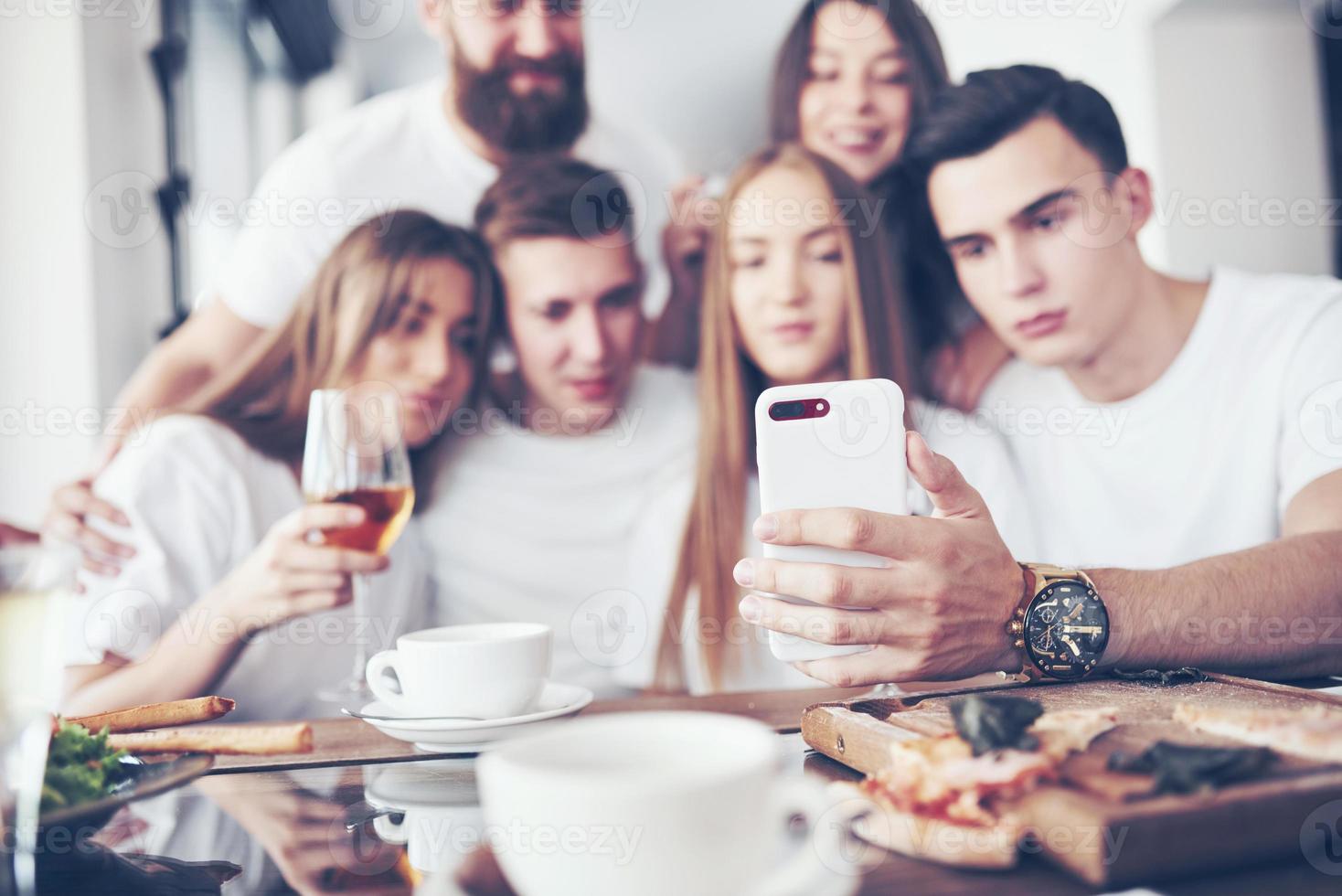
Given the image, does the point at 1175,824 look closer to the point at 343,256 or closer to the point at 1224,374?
the point at 1224,374

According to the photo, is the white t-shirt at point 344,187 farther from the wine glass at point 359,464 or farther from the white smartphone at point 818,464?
the white smartphone at point 818,464

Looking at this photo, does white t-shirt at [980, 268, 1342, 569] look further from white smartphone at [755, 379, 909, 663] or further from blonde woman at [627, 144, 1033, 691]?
white smartphone at [755, 379, 909, 663]

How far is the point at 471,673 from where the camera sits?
0.85m

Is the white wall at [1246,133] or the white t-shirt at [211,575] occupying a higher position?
the white wall at [1246,133]

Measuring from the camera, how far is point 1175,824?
0.51 meters

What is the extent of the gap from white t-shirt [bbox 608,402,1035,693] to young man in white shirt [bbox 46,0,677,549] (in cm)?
67

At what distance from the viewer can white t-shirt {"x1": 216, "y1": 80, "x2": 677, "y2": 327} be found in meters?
1.76

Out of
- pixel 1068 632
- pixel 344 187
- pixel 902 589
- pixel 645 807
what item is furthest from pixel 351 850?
pixel 344 187

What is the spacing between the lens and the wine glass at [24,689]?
1.82 feet

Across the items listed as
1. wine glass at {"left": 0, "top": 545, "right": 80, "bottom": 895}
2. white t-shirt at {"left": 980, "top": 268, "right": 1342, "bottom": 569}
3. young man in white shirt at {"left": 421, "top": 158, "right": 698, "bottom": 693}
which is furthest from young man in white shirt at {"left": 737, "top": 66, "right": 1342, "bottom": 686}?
wine glass at {"left": 0, "top": 545, "right": 80, "bottom": 895}

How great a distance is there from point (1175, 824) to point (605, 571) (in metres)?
1.35

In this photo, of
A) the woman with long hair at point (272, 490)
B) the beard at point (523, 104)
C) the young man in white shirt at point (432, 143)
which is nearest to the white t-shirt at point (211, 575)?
the woman with long hair at point (272, 490)

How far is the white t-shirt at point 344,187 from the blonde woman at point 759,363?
12.3 inches

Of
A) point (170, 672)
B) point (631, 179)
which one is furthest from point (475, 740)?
point (631, 179)
